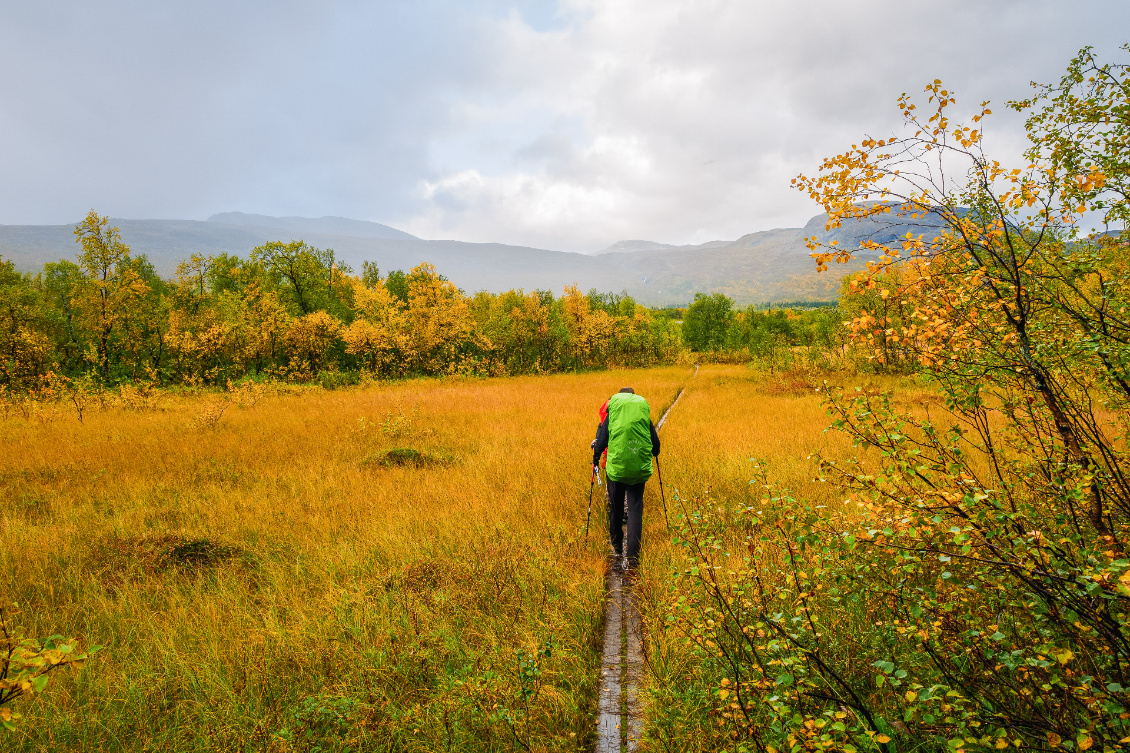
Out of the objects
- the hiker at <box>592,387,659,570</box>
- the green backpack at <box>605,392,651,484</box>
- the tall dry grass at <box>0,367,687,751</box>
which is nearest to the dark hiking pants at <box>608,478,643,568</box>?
the hiker at <box>592,387,659,570</box>

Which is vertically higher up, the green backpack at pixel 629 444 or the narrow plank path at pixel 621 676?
the green backpack at pixel 629 444

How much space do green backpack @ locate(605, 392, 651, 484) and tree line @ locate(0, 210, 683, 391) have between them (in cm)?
2635

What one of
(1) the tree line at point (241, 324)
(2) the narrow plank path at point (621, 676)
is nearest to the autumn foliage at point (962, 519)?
(2) the narrow plank path at point (621, 676)

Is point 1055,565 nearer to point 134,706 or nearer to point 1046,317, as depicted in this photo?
point 1046,317

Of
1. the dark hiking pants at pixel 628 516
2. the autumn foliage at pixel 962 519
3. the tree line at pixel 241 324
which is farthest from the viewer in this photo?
the tree line at pixel 241 324

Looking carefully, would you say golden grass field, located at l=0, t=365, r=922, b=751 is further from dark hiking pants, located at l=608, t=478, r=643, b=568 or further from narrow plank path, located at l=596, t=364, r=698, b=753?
dark hiking pants, located at l=608, t=478, r=643, b=568

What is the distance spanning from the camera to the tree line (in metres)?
22.8

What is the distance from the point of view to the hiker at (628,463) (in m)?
5.45

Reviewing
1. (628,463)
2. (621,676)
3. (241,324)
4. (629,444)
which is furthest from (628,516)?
(241,324)

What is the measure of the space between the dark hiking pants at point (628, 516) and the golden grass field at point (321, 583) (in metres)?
0.27

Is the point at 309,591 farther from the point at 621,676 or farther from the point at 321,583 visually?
the point at 621,676

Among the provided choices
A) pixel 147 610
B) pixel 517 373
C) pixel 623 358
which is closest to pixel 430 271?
pixel 517 373

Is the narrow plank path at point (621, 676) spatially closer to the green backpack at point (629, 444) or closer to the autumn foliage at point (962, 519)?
the autumn foliage at point (962, 519)

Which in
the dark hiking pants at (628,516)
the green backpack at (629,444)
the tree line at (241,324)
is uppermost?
the tree line at (241,324)
